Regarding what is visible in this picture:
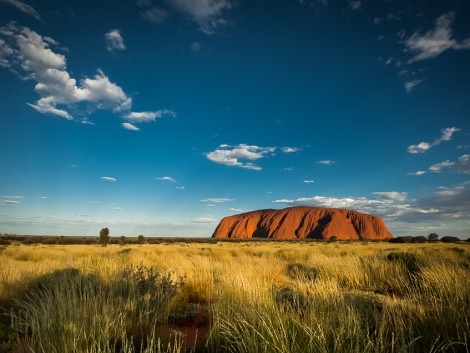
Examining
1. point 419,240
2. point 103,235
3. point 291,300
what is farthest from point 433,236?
point 291,300

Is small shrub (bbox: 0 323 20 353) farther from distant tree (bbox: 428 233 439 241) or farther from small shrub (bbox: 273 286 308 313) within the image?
distant tree (bbox: 428 233 439 241)

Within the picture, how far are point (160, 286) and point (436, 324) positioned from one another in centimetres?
427

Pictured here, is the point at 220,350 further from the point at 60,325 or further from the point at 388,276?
the point at 388,276

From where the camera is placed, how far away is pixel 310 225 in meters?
136

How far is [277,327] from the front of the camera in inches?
120

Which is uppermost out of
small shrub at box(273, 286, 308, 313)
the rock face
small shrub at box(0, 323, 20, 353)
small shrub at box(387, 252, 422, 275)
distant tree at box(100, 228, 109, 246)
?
the rock face

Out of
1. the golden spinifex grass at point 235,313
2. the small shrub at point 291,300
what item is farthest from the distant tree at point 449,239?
the small shrub at point 291,300

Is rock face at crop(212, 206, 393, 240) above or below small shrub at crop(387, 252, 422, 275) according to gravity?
above

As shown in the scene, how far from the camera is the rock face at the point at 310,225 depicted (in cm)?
12800

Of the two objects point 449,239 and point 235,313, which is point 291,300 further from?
point 449,239

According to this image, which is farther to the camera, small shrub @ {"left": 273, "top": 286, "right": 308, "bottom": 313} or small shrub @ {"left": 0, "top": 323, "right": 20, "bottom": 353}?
small shrub @ {"left": 273, "top": 286, "right": 308, "bottom": 313}

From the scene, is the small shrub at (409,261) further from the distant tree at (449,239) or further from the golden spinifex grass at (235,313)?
the distant tree at (449,239)

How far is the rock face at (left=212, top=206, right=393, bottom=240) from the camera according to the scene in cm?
12800

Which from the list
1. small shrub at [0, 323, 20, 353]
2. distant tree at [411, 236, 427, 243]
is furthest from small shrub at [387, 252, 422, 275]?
distant tree at [411, 236, 427, 243]
